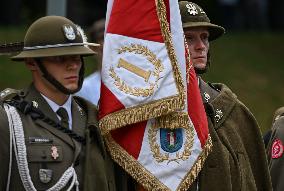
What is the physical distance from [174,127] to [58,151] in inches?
33.4

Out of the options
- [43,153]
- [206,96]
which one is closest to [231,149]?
[206,96]

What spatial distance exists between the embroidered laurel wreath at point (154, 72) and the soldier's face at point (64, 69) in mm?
431

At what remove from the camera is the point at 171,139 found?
25.2ft

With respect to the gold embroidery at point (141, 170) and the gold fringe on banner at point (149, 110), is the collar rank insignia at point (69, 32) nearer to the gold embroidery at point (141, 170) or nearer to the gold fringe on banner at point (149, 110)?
the gold fringe on banner at point (149, 110)

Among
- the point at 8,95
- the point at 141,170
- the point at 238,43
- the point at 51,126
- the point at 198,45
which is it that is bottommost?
the point at 238,43

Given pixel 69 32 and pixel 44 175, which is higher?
pixel 69 32

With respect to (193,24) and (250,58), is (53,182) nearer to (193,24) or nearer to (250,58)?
(193,24)

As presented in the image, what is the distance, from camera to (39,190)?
7117 mm

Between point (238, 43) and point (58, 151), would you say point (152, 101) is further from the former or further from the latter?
point (238, 43)

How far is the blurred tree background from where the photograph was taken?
55.8 feet

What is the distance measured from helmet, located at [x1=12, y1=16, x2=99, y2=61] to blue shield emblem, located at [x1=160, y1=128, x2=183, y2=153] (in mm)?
761

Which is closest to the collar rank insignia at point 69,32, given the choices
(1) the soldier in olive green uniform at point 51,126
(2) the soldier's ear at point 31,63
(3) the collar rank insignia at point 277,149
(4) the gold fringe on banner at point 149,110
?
(1) the soldier in olive green uniform at point 51,126

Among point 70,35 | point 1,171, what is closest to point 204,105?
point 70,35

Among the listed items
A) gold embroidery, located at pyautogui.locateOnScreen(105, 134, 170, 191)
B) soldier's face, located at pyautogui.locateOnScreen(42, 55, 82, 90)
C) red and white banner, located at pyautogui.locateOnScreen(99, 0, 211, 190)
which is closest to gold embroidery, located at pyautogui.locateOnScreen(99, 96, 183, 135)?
red and white banner, located at pyautogui.locateOnScreen(99, 0, 211, 190)
